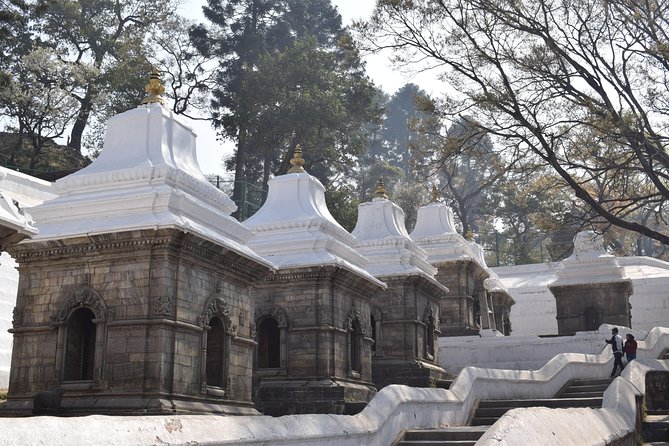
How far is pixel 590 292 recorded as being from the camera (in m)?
33.4

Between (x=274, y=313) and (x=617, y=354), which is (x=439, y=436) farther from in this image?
(x=617, y=354)

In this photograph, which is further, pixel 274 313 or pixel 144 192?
pixel 274 313

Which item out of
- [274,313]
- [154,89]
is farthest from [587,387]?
[154,89]

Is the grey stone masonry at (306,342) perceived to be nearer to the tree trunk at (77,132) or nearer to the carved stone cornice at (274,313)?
the carved stone cornice at (274,313)

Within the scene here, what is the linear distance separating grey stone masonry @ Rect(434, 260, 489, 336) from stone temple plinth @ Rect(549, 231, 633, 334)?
5659 mm

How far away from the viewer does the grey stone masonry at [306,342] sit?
17.1m

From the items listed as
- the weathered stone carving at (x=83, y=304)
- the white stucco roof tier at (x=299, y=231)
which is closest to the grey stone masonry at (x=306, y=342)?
the white stucco roof tier at (x=299, y=231)

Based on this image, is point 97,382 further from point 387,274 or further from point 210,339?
point 387,274

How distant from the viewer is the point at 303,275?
17.8 meters

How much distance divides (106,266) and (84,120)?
29.6 m

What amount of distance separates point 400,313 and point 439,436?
447 inches

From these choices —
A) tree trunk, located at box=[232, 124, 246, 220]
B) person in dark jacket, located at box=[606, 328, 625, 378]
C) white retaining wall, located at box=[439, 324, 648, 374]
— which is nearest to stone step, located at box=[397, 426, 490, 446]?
person in dark jacket, located at box=[606, 328, 625, 378]

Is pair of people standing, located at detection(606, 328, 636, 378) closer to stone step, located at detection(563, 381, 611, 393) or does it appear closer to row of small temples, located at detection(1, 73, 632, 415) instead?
stone step, located at detection(563, 381, 611, 393)

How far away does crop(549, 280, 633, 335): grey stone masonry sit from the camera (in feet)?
107
